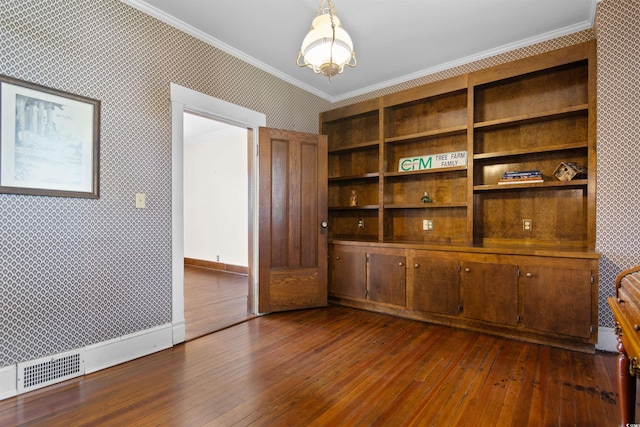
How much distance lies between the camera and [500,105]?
340 centimetres

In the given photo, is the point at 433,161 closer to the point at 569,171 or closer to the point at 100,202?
the point at 569,171

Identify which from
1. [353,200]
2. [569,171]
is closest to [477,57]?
[569,171]

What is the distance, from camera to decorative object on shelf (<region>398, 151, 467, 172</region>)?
11.9 feet

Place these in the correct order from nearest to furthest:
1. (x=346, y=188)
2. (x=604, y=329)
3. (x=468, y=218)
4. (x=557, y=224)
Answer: (x=604, y=329), (x=557, y=224), (x=468, y=218), (x=346, y=188)

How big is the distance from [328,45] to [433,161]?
235 cm

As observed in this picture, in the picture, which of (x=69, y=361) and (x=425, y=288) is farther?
(x=425, y=288)

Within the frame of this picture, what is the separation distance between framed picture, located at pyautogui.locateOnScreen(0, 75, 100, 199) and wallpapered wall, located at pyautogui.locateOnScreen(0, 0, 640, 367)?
64 mm

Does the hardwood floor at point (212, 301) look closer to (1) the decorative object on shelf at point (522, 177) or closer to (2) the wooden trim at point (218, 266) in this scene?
(2) the wooden trim at point (218, 266)

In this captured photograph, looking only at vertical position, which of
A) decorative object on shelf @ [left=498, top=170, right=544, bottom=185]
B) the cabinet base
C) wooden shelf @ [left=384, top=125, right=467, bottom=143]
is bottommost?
the cabinet base

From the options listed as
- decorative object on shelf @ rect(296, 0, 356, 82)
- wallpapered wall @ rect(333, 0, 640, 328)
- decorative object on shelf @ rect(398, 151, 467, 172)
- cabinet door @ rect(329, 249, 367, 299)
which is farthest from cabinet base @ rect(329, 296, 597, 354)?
decorative object on shelf @ rect(296, 0, 356, 82)

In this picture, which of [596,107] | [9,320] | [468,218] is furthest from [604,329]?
[9,320]

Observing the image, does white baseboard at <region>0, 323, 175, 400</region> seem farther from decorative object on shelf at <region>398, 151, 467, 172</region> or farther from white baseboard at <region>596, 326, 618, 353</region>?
white baseboard at <region>596, 326, 618, 353</region>

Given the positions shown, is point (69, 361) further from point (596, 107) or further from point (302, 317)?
point (596, 107)

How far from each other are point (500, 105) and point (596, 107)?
2.90 feet
